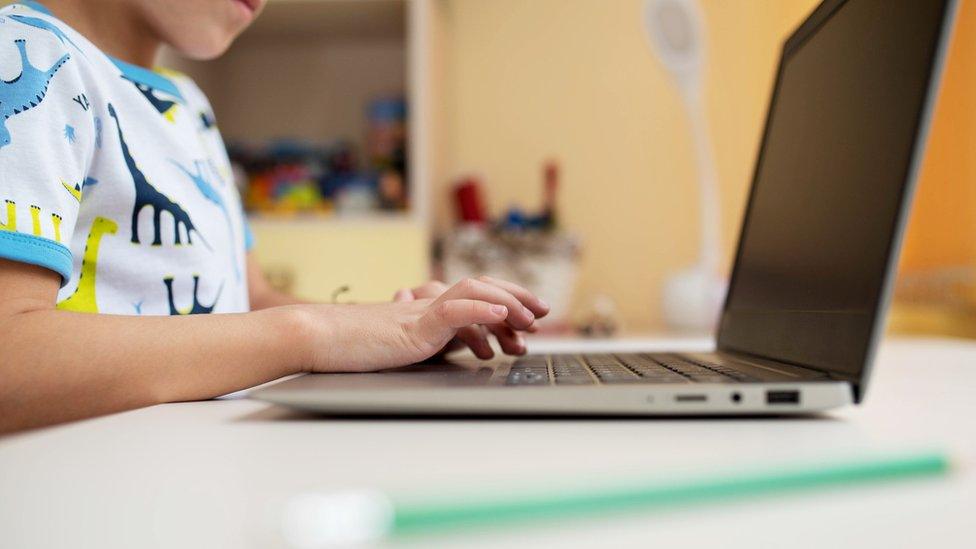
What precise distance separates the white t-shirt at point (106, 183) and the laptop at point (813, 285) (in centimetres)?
20

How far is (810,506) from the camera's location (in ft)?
0.76

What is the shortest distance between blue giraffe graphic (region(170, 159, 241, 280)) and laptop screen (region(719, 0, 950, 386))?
0.51 meters

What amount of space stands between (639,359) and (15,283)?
17.1 inches

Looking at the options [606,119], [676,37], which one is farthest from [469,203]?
[676,37]

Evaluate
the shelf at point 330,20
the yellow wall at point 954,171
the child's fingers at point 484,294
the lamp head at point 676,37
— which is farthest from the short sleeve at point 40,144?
the yellow wall at point 954,171

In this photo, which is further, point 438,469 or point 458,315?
point 458,315

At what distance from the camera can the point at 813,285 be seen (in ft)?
1.76

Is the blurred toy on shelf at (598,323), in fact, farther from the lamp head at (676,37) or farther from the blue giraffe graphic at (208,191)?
the blue giraffe graphic at (208,191)

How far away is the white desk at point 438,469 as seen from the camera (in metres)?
0.22

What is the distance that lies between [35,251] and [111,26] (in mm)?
359

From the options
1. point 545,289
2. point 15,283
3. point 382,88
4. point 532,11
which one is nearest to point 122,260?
point 15,283

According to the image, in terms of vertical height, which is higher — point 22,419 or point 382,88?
point 382,88

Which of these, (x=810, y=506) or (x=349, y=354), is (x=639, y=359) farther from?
(x=810, y=506)

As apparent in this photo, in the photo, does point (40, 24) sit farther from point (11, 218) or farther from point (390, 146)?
point (390, 146)
